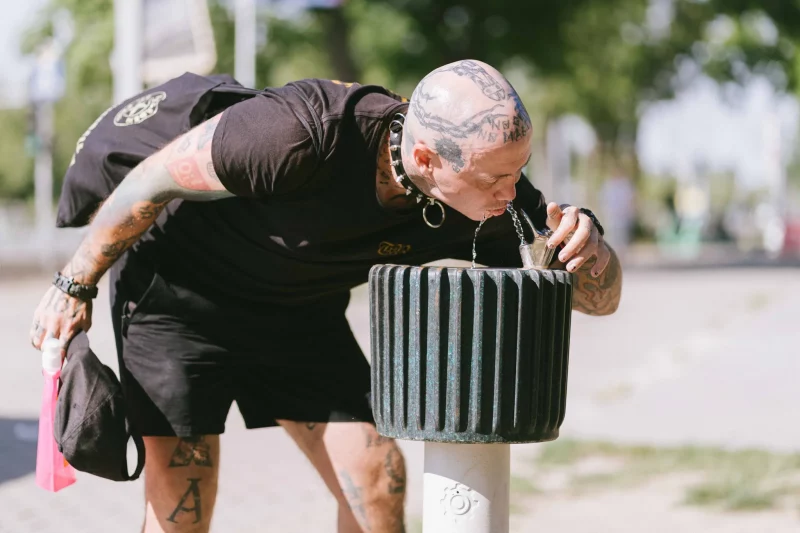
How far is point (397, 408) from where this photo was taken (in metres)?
2.35

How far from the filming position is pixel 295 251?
2.55 metres

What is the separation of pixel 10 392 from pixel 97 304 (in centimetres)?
524

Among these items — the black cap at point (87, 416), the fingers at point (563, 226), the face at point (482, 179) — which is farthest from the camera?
the black cap at point (87, 416)

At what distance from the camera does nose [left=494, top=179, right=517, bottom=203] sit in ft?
7.40

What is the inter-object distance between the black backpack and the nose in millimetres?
693

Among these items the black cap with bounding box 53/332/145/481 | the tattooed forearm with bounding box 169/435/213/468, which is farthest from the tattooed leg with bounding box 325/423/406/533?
the black cap with bounding box 53/332/145/481

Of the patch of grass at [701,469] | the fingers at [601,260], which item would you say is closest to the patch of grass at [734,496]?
the patch of grass at [701,469]

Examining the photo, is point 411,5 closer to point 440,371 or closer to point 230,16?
point 230,16

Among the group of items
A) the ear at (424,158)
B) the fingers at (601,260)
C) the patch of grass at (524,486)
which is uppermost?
the ear at (424,158)

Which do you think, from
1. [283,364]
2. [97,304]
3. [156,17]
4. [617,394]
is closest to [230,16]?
[97,304]

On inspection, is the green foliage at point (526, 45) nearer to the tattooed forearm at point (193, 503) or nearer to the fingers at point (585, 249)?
the tattooed forearm at point (193, 503)

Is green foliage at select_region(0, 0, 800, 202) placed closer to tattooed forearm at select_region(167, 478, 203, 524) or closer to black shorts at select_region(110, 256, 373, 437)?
black shorts at select_region(110, 256, 373, 437)

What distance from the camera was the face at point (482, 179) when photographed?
7.22ft

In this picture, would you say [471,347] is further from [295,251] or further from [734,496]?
[734,496]
